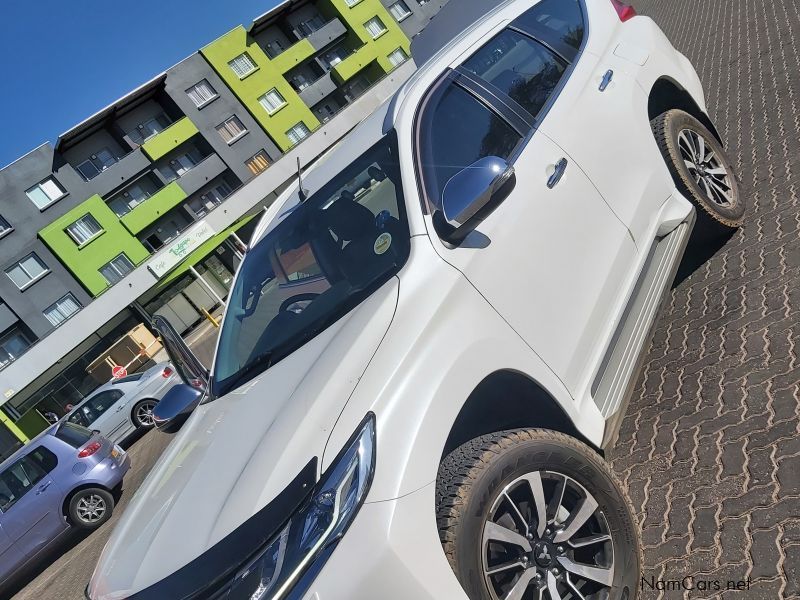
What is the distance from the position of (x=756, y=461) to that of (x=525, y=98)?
2.02 meters

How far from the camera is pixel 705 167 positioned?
4359 millimetres

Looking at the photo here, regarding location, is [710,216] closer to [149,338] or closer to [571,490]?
[571,490]

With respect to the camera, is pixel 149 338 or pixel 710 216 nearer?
pixel 710 216

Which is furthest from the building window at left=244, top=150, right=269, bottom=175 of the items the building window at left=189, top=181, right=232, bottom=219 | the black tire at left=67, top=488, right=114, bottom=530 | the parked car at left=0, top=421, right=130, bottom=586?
the black tire at left=67, top=488, right=114, bottom=530

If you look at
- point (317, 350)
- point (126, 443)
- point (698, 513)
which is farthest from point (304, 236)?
point (126, 443)

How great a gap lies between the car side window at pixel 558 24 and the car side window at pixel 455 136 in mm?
941

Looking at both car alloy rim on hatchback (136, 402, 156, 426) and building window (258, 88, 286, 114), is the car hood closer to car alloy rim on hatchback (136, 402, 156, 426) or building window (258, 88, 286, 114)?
car alloy rim on hatchback (136, 402, 156, 426)

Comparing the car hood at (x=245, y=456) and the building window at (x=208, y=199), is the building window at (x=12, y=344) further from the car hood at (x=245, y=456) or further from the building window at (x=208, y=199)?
the car hood at (x=245, y=456)

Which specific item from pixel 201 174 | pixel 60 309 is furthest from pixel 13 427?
pixel 201 174

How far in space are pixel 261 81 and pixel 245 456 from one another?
38.3 meters

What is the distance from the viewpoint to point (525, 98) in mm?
3281

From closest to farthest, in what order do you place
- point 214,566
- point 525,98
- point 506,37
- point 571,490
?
1. point 214,566
2. point 571,490
3. point 525,98
4. point 506,37

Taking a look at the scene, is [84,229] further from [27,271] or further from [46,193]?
[27,271]

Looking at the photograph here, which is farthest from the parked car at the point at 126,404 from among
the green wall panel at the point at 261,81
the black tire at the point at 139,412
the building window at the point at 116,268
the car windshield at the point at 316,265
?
the green wall panel at the point at 261,81
